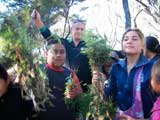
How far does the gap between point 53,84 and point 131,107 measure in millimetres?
963

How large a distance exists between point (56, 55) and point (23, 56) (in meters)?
0.86

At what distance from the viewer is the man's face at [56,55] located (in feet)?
15.5

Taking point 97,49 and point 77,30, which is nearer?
point 97,49

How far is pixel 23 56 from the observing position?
12.9 feet

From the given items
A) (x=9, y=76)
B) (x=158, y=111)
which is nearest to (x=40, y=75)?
(x=9, y=76)

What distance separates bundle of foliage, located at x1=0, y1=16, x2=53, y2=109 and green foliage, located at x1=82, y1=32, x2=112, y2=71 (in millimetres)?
613

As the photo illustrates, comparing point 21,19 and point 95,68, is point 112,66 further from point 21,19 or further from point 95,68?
point 21,19

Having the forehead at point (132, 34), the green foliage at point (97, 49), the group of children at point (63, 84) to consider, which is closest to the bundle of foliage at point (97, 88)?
the green foliage at point (97, 49)

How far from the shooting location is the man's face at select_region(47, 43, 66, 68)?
4727 millimetres

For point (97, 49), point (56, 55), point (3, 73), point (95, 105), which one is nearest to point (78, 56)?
point (56, 55)

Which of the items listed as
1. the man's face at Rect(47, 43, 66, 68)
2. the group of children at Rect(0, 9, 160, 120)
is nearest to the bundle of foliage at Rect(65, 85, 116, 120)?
the group of children at Rect(0, 9, 160, 120)

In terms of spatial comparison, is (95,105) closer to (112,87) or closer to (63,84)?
(112,87)

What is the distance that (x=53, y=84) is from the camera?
4695 mm

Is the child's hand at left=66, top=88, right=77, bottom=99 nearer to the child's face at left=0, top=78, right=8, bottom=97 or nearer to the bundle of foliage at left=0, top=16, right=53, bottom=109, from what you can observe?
the bundle of foliage at left=0, top=16, right=53, bottom=109
